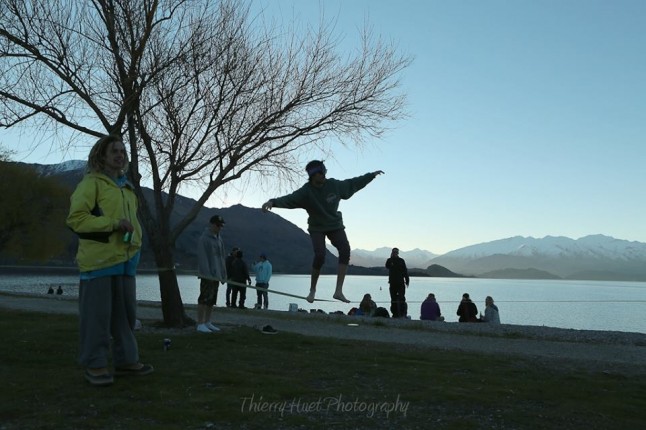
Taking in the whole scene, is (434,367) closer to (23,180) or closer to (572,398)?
(572,398)

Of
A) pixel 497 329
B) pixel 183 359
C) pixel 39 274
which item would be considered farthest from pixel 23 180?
pixel 39 274

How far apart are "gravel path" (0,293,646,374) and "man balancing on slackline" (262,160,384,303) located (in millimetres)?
3987

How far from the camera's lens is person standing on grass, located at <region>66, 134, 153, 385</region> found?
21.7 feet

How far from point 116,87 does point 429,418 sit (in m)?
9.82

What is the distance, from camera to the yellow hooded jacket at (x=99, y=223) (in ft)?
21.6

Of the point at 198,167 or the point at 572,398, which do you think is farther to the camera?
the point at 198,167

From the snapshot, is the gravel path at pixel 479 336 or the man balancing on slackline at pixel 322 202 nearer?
the man balancing on slackline at pixel 322 202

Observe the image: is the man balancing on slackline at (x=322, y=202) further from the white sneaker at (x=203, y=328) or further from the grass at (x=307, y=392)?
the white sneaker at (x=203, y=328)

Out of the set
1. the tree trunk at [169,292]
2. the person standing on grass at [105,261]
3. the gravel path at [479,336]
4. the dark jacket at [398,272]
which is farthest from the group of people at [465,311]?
the person standing on grass at [105,261]

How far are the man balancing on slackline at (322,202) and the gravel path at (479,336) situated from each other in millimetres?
3987

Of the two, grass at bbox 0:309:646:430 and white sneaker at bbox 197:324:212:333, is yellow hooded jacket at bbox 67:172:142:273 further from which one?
white sneaker at bbox 197:324:212:333

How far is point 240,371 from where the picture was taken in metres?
7.67

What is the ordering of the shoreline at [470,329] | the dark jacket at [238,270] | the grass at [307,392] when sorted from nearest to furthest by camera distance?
the grass at [307,392] < the shoreline at [470,329] < the dark jacket at [238,270]

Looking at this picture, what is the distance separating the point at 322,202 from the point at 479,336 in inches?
318
